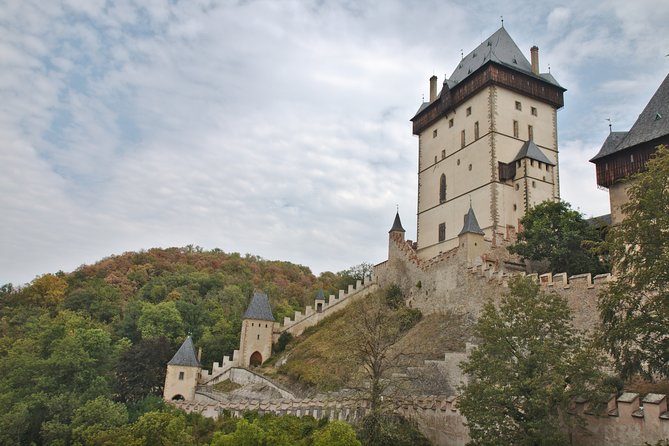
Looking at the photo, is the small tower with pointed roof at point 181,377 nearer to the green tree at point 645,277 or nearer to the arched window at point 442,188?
the arched window at point 442,188

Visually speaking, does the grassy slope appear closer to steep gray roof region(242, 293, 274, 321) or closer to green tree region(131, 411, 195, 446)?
steep gray roof region(242, 293, 274, 321)

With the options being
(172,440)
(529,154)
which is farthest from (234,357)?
(529,154)

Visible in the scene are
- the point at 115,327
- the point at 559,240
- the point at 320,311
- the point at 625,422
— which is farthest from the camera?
the point at 115,327

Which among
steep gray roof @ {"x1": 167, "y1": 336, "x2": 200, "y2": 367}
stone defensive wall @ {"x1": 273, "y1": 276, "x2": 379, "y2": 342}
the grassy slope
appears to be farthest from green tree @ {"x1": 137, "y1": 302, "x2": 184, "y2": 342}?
the grassy slope

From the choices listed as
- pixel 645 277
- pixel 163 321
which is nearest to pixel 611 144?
pixel 645 277

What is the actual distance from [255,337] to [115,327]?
61.8ft

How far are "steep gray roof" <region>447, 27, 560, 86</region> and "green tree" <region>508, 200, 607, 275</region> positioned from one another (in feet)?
43.3

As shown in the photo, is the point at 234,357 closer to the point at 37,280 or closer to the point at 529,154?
the point at 529,154

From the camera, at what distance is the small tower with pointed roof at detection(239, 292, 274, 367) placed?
41.0m

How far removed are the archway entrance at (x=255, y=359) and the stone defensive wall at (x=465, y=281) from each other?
388 inches

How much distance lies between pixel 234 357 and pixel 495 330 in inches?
1088

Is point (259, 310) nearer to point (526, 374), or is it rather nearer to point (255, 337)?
point (255, 337)

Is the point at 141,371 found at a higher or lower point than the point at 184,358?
lower

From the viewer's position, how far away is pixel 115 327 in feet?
176
